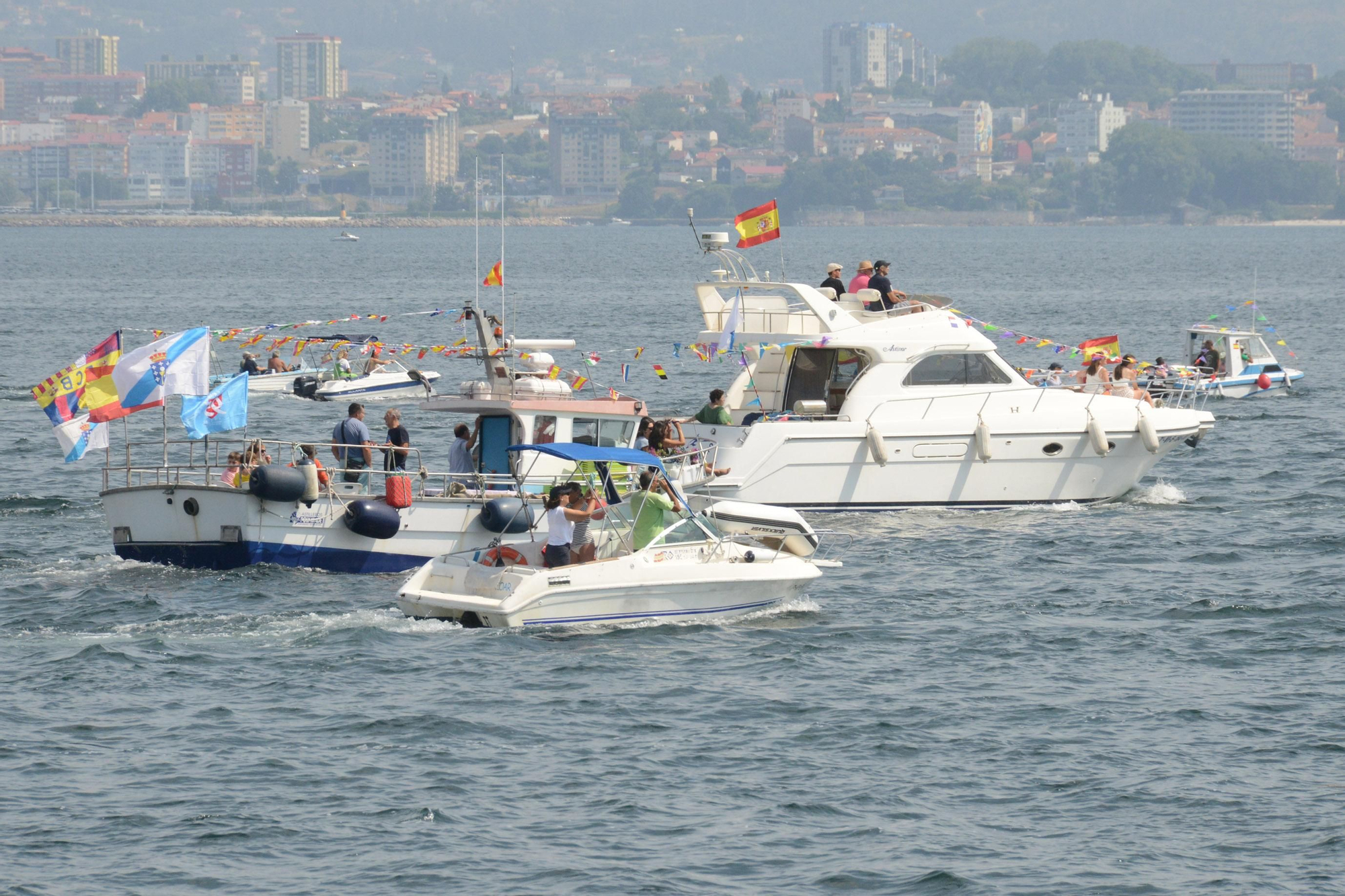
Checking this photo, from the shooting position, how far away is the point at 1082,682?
67.7 feet

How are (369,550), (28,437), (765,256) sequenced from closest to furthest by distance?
(369,550) → (28,437) → (765,256)

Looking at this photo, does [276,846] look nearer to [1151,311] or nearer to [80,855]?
[80,855]

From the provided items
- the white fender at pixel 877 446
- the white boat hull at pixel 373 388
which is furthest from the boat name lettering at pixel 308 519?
the white boat hull at pixel 373 388

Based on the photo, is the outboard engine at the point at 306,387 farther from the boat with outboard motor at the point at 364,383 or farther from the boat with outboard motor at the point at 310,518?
the boat with outboard motor at the point at 310,518

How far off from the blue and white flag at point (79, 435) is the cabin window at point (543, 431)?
18.6 ft

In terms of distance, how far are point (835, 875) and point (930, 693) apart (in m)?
5.08

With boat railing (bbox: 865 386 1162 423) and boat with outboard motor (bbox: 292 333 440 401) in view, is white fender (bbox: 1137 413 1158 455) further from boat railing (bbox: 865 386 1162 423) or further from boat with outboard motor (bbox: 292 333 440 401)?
boat with outboard motor (bbox: 292 333 440 401)

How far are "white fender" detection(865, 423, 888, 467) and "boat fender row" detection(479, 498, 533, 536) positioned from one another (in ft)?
22.8

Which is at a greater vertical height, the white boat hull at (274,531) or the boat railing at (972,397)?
the boat railing at (972,397)

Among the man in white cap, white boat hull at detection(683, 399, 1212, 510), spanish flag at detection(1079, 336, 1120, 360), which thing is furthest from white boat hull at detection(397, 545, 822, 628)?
spanish flag at detection(1079, 336, 1120, 360)

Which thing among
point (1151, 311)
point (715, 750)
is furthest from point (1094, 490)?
point (1151, 311)

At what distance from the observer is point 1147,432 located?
31.0 metres

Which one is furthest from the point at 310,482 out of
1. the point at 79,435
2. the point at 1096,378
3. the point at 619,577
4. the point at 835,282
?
the point at 1096,378

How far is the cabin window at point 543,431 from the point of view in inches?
1065
